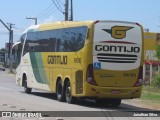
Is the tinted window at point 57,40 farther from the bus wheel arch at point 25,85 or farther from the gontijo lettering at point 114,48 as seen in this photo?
the bus wheel arch at point 25,85

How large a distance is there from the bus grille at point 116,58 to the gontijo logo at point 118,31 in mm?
790

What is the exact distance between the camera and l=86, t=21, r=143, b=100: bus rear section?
20234mm

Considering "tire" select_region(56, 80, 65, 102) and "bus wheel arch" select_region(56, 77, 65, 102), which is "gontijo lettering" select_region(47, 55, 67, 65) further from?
"tire" select_region(56, 80, 65, 102)

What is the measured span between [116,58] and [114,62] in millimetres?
197

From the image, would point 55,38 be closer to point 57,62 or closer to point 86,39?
point 57,62

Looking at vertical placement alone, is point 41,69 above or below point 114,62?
below

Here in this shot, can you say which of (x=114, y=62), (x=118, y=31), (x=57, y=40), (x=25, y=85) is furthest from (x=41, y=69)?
(x=118, y=31)

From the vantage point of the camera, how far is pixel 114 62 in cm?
2039

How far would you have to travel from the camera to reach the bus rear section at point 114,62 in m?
20.2

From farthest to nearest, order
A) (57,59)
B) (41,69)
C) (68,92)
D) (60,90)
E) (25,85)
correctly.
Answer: (25,85), (41,69), (57,59), (60,90), (68,92)

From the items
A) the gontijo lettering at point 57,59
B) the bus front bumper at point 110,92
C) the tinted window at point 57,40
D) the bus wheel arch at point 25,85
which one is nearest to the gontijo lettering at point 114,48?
the tinted window at point 57,40

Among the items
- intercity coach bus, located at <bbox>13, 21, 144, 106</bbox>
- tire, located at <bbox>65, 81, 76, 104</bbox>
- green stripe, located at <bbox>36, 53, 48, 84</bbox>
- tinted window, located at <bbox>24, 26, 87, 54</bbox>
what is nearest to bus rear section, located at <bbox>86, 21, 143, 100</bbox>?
intercity coach bus, located at <bbox>13, 21, 144, 106</bbox>

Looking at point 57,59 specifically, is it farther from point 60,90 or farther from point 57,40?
point 60,90

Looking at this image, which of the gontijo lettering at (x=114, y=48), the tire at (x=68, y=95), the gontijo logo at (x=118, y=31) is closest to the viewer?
the gontijo lettering at (x=114, y=48)
